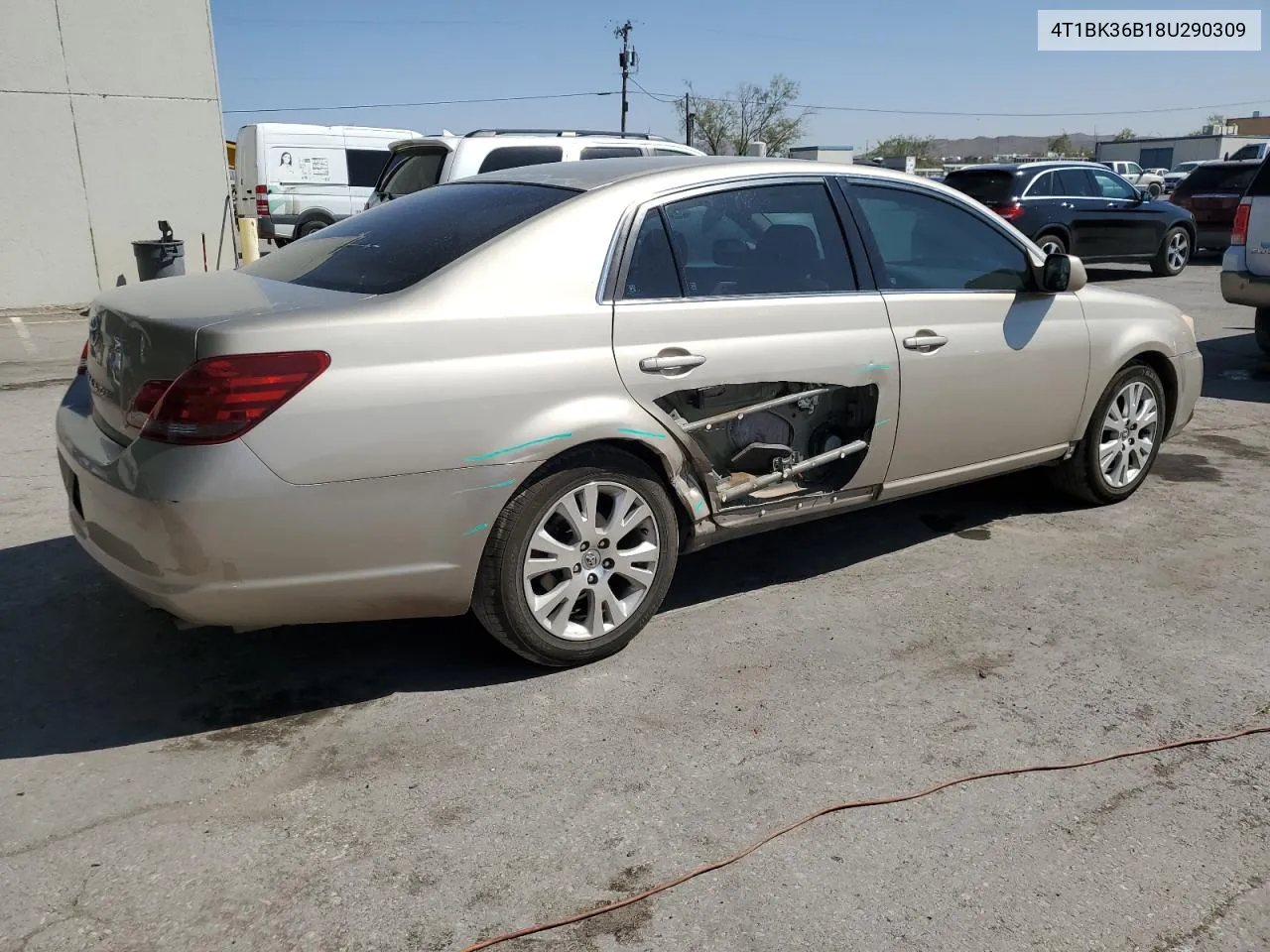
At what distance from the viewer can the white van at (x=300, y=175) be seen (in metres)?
19.4

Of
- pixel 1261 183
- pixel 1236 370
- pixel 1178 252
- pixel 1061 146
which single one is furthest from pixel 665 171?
pixel 1061 146

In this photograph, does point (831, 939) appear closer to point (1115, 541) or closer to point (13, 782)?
point (13, 782)

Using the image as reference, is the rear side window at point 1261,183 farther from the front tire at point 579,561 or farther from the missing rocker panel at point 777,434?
the front tire at point 579,561

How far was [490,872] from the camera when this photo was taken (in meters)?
2.57

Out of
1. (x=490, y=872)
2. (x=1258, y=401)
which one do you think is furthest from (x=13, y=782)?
(x=1258, y=401)

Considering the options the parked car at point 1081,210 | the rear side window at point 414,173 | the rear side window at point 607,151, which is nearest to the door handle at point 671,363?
the rear side window at point 414,173

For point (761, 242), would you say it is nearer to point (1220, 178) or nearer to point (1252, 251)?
point (1252, 251)

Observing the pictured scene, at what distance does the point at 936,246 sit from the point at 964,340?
0.45 m

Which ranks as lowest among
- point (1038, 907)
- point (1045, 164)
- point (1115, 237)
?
point (1038, 907)

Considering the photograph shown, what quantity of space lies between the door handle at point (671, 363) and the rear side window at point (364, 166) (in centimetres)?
1802

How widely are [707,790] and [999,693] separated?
1135 millimetres

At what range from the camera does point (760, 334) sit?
3.77 m

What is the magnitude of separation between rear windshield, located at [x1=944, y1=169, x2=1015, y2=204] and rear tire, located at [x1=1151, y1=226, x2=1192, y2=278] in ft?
9.81

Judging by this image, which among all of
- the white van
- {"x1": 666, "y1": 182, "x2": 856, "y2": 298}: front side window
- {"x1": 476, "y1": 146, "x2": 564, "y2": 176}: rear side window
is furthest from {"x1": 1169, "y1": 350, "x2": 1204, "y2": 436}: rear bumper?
the white van
